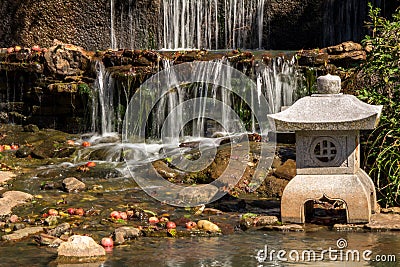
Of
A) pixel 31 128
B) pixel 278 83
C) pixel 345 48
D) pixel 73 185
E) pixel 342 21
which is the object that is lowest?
pixel 73 185

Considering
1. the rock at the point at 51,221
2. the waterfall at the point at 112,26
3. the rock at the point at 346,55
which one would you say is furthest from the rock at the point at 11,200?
the waterfall at the point at 112,26

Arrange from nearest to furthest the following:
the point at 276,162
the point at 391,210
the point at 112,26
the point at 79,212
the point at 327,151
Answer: the point at 327,151
the point at 391,210
the point at 79,212
the point at 276,162
the point at 112,26

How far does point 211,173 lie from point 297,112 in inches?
113

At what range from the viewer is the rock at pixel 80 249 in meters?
7.58

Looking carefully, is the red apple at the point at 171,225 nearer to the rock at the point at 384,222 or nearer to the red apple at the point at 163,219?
the red apple at the point at 163,219

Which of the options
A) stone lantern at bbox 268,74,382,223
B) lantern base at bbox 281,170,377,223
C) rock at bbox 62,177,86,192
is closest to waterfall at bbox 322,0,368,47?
rock at bbox 62,177,86,192

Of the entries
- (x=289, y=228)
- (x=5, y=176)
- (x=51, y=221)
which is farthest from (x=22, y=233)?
(x=5, y=176)

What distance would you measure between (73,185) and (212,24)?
1011cm

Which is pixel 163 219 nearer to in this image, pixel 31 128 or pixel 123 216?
pixel 123 216

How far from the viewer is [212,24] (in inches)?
800

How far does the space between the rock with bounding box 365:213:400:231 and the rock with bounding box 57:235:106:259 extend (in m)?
3.17

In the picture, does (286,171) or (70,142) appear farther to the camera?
(70,142)

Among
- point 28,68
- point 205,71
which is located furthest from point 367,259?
point 28,68

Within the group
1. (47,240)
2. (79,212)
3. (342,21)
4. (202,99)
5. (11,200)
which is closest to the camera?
(47,240)
